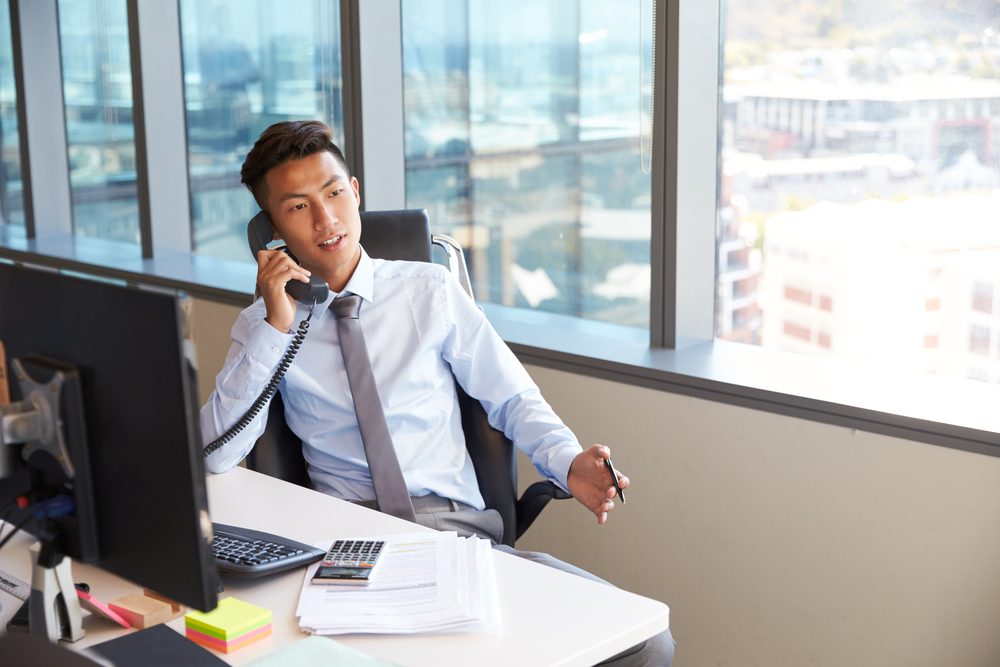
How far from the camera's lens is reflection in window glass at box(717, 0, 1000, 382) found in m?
1.88

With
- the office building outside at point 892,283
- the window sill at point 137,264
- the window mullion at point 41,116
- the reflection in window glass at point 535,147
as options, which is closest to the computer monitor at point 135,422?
the office building outside at point 892,283

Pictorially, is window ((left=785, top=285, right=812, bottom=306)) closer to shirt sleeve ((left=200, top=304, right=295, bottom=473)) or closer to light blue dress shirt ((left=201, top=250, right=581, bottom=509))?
light blue dress shirt ((left=201, top=250, right=581, bottom=509))

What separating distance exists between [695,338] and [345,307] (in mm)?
1012

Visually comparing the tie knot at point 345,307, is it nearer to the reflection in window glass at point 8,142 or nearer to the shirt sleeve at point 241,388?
the shirt sleeve at point 241,388

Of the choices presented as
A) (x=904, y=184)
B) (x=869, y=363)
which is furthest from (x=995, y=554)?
(x=904, y=184)

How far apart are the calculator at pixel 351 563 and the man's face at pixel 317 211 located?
0.68 metres

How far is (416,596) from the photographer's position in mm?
1137

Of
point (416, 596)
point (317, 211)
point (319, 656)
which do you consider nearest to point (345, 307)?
point (317, 211)

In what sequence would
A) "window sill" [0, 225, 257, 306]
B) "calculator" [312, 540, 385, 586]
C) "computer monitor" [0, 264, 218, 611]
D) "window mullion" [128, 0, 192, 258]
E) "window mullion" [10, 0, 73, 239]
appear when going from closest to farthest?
1. "computer monitor" [0, 264, 218, 611]
2. "calculator" [312, 540, 385, 586]
3. "window sill" [0, 225, 257, 306]
4. "window mullion" [128, 0, 192, 258]
5. "window mullion" [10, 0, 73, 239]

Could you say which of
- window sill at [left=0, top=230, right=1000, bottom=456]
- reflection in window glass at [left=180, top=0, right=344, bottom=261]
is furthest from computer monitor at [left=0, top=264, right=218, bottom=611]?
reflection in window glass at [left=180, top=0, right=344, bottom=261]

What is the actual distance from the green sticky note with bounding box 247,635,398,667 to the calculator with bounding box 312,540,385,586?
0.15 m

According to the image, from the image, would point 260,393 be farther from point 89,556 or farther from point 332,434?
point 89,556

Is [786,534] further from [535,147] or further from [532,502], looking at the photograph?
[535,147]

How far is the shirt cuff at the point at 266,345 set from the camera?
1.65 m
